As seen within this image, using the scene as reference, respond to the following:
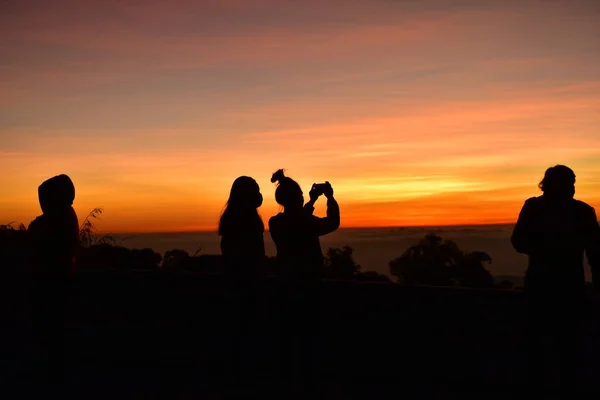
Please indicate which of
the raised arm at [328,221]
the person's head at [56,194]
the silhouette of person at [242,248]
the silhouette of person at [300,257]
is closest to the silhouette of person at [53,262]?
the person's head at [56,194]

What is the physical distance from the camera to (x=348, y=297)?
29.0ft

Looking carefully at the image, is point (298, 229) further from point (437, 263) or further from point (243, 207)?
point (437, 263)

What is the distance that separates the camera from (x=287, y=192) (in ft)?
23.0

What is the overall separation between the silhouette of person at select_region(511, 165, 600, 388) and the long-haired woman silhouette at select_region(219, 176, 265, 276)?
2.24 meters

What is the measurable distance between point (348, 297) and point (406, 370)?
49.2 inches

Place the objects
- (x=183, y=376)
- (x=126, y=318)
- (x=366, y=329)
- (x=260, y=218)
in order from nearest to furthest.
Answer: (x=260, y=218)
(x=183, y=376)
(x=366, y=329)
(x=126, y=318)

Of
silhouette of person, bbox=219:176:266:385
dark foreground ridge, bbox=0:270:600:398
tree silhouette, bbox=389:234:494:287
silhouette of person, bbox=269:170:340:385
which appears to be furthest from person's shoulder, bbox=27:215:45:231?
tree silhouette, bbox=389:234:494:287

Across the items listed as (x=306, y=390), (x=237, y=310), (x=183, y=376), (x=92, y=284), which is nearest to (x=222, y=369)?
(x=183, y=376)

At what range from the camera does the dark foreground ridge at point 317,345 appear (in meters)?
7.28

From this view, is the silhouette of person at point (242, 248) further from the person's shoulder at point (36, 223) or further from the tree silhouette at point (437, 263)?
the tree silhouette at point (437, 263)

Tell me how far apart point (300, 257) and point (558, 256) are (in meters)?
2.02

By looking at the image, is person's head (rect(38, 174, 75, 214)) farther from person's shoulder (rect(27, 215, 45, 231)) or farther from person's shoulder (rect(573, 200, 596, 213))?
person's shoulder (rect(573, 200, 596, 213))


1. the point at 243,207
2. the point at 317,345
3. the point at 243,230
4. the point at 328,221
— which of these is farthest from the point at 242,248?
the point at 317,345

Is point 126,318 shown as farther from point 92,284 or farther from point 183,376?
point 183,376
